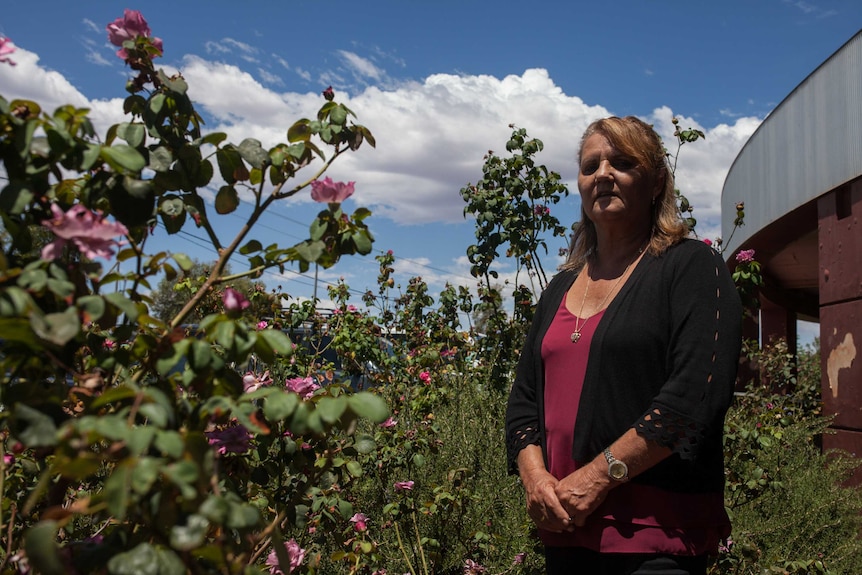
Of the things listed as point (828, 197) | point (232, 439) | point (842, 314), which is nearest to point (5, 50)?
point (232, 439)

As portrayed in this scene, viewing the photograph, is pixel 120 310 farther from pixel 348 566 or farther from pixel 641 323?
pixel 348 566

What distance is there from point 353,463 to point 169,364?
0.94 m

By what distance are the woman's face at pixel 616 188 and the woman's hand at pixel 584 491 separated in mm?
687

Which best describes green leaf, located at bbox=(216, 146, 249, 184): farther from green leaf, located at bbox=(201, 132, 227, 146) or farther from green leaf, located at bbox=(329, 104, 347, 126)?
green leaf, located at bbox=(329, 104, 347, 126)

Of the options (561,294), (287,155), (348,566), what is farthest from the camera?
(348,566)

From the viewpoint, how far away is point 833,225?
641cm

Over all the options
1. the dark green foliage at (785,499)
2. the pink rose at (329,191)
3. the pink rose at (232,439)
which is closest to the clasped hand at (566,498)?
the pink rose at (232,439)

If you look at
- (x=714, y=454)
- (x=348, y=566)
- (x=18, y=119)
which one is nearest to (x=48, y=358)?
(x=18, y=119)

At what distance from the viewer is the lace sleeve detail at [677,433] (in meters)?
1.76

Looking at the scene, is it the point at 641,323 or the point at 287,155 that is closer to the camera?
the point at 287,155

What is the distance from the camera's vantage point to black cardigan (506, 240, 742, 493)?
1.79 meters

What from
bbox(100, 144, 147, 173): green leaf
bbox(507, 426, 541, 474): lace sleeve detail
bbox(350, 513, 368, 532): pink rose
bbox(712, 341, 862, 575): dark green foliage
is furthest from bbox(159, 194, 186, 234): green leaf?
bbox(712, 341, 862, 575): dark green foliage

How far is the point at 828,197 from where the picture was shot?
6.64 meters

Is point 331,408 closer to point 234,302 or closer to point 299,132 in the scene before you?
point 234,302
